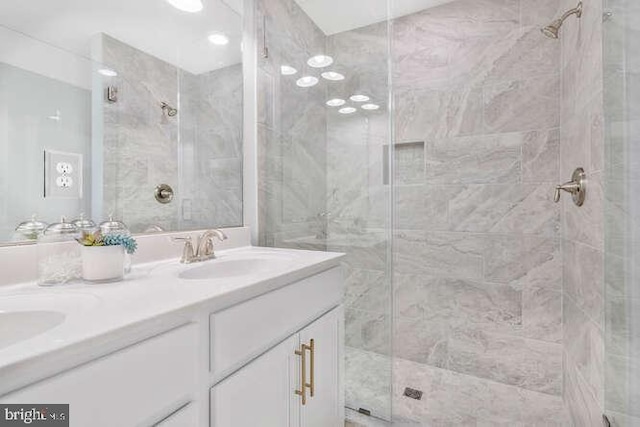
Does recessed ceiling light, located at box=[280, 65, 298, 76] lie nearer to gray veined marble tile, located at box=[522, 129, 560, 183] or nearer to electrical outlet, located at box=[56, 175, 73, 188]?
electrical outlet, located at box=[56, 175, 73, 188]

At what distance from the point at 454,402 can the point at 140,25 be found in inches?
91.0

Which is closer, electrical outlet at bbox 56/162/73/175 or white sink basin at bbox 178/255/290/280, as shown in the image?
electrical outlet at bbox 56/162/73/175

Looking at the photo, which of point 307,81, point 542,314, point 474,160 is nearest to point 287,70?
point 307,81

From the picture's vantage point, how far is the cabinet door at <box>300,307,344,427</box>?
3.64 feet

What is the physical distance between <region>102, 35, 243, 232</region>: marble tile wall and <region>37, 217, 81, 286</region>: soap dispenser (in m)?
0.17

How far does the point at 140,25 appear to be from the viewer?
3.98 ft

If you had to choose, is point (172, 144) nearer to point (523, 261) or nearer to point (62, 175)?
point (62, 175)

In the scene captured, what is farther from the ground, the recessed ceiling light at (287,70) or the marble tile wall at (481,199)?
the recessed ceiling light at (287,70)

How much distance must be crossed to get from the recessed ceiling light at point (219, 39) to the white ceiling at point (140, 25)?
2cm

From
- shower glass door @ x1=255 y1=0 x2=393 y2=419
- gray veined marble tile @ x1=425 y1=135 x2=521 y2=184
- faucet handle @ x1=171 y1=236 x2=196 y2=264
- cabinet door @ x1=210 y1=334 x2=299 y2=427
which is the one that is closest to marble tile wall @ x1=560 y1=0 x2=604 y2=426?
gray veined marble tile @ x1=425 y1=135 x2=521 y2=184

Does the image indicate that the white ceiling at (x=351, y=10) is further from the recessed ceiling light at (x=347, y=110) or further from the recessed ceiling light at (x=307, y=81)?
the recessed ceiling light at (x=347, y=110)

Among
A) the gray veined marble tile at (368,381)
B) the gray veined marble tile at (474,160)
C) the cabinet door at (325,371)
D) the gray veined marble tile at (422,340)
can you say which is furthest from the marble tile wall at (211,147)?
the gray veined marble tile at (422,340)

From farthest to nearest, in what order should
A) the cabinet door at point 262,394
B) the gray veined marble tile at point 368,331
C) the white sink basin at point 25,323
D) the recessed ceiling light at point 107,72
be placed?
the gray veined marble tile at point 368,331
the recessed ceiling light at point 107,72
the cabinet door at point 262,394
the white sink basin at point 25,323

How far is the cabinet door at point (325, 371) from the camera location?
1.11 metres
